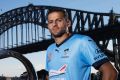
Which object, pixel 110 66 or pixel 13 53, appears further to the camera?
pixel 110 66

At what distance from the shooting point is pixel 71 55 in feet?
9.98

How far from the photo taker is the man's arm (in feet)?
8.82

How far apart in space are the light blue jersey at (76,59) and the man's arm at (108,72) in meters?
0.04

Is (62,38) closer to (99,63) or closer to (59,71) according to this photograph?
(59,71)

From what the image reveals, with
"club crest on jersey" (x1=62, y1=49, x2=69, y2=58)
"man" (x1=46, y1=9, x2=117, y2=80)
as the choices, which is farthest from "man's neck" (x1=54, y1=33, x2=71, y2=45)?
"club crest on jersey" (x1=62, y1=49, x2=69, y2=58)

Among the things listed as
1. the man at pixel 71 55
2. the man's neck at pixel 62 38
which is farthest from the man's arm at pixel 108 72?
the man's neck at pixel 62 38

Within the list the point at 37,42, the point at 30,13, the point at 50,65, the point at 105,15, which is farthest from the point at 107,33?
the point at 50,65

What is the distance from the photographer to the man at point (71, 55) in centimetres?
287

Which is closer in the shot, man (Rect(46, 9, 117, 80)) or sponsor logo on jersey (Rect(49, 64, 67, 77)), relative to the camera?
man (Rect(46, 9, 117, 80))

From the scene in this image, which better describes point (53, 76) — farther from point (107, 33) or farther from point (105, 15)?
point (105, 15)

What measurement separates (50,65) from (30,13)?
5666 centimetres

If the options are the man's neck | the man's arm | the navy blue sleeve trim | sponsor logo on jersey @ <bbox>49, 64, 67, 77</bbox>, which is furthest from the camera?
the man's neck

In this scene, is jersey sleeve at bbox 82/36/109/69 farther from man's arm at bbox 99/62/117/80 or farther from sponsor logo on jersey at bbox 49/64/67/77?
sponsor logo on jersey at bbox 49/64/67/77

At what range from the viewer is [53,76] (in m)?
3.17
